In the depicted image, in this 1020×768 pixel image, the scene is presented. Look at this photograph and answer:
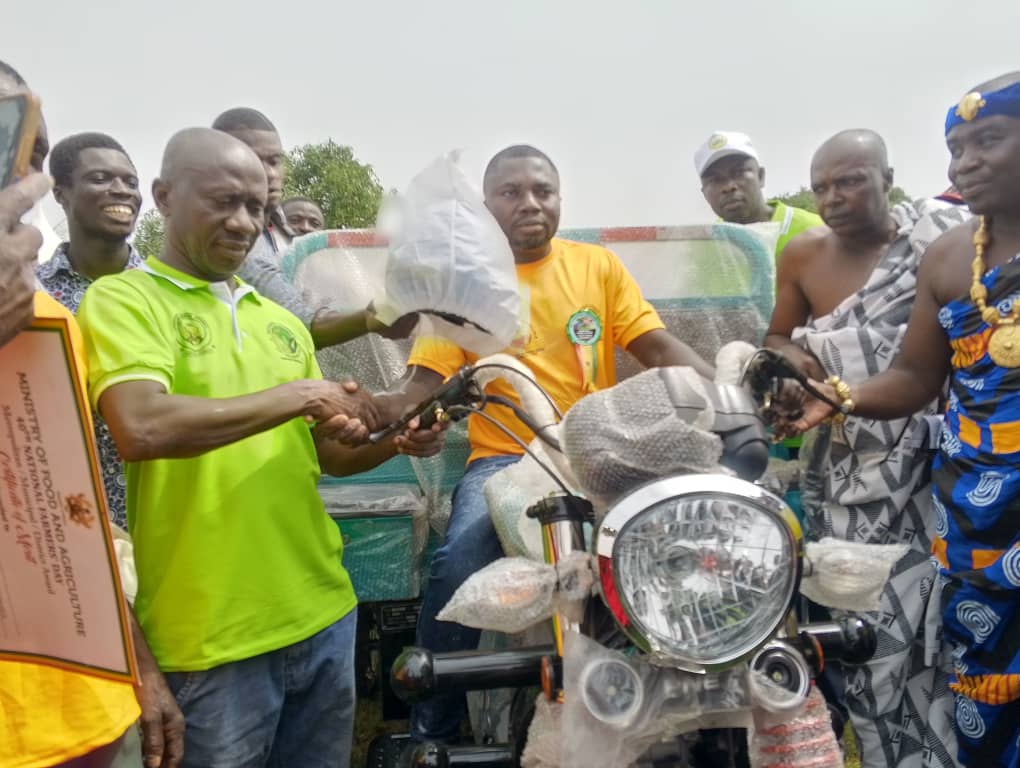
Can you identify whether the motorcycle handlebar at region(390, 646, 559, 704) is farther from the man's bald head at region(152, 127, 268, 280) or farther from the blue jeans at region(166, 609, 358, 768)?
the man's bald head at region(152, 127, 268, 280)

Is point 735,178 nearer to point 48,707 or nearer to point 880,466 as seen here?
point 880,466

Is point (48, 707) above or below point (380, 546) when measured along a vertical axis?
above

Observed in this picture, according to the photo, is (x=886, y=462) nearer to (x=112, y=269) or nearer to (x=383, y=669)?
(x=383, y=669)

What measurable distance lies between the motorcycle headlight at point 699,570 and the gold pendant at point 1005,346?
141 centimetres

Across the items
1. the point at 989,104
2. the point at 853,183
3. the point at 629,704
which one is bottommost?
the point at 629,704

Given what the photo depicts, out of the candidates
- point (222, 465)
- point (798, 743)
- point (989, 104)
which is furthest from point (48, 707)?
point (989, 104)

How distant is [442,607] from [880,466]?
5.02 ft

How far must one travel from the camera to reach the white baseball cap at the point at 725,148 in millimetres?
4414

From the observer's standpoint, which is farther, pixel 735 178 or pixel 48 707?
pixel 735 178

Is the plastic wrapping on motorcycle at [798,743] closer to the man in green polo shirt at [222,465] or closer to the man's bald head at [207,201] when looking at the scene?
the man in green polo shirt at [222,465]

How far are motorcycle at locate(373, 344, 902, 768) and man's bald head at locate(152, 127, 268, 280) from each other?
3.40 ft

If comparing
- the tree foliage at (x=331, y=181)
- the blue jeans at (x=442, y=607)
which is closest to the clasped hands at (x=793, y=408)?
the blue jeans at (x=442, y=607)

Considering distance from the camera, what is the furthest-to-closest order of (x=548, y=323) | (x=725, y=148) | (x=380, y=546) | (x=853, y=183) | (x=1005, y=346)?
(x=725, y=148), (x=853, y=183), (x=548, y=323), (x=380, y=546), (x=1005, y=346)

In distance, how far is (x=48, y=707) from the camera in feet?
4.52
